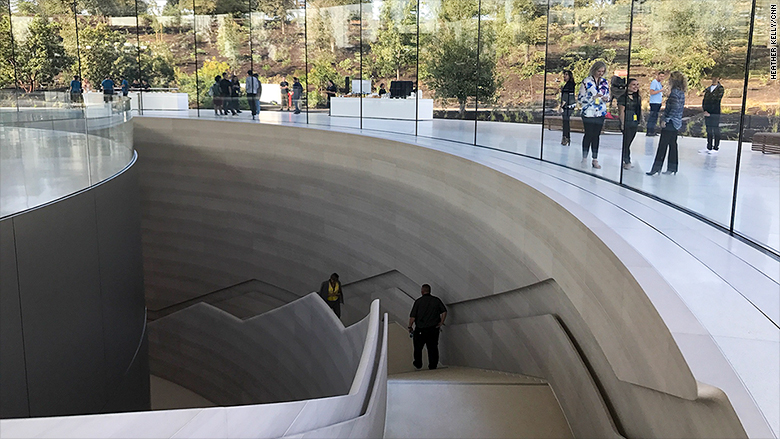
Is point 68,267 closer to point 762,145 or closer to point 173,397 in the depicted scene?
point 762,145

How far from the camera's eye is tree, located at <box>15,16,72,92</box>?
832 inches

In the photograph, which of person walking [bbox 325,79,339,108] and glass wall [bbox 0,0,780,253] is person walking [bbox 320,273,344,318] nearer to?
glass wall [bbox 0,0,780,253]

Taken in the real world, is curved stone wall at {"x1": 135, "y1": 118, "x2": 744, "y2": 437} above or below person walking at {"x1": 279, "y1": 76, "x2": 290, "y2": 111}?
below

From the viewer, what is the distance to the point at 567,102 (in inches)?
331

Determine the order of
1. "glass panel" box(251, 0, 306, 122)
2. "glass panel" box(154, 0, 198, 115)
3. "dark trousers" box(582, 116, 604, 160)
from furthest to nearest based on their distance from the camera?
1. "glass panel" box(154, 0, 198, 115)
2. "glass panel" box(251, 0, 306, 122)
3. "dark trousers" box(582, 116, 604, 160)

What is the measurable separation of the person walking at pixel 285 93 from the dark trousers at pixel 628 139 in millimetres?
10239

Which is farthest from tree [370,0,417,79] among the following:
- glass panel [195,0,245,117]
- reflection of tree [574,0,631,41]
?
reflection of tree [574,0,631,41]

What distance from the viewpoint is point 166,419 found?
2484 mm

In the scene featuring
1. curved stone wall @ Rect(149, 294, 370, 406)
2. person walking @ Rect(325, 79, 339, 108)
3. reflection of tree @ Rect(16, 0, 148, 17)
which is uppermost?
reflection of tree @ Rect(16, 0, 148, 17)

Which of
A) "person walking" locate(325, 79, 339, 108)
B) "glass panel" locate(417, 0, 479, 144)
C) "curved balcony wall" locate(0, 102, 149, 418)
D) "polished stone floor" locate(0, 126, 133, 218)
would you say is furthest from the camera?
"person walking" locate(325, 79, 339, 108)

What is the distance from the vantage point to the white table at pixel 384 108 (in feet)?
40.8

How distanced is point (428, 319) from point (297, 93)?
899 centimetres

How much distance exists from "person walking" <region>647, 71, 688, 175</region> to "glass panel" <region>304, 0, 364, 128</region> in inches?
337

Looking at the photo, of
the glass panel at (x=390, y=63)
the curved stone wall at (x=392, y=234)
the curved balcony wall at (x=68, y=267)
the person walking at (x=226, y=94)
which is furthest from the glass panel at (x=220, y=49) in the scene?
the curved balcony wall at (x=68, y=267)
